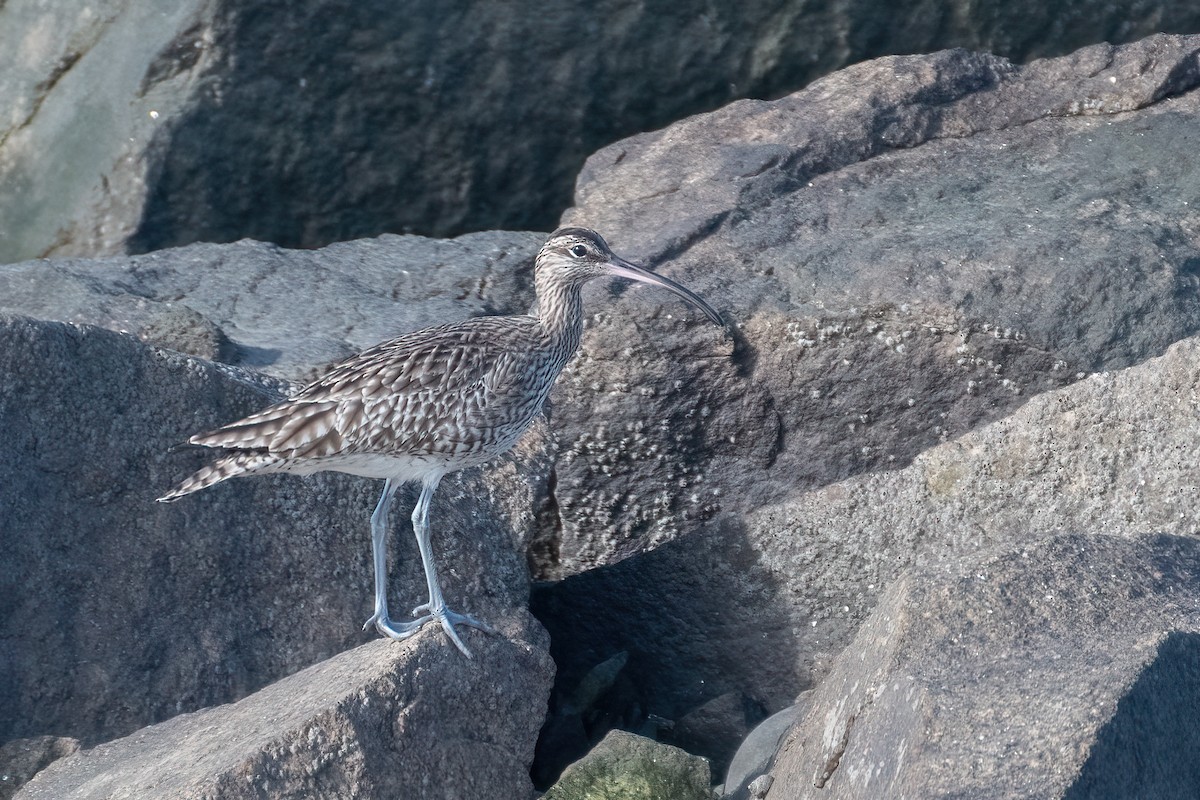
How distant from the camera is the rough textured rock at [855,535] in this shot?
5656 millimetres

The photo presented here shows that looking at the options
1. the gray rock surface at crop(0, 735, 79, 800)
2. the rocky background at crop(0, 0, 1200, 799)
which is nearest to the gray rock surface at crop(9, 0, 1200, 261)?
the rocky background at crop(0, 0, 1200, 799)

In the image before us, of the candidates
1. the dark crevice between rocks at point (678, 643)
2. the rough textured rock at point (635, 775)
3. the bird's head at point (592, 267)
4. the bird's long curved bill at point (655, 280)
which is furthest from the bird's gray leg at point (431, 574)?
the bird's long curved bill at point (655, 280)

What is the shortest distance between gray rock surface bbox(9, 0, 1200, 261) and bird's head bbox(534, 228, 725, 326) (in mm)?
2898

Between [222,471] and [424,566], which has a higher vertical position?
[222,471]

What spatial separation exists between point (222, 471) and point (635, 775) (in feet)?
5.80

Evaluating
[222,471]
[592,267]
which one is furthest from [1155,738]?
[592,267]

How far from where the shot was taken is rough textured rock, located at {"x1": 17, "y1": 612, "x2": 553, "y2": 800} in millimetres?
4266

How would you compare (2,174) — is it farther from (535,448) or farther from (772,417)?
(772,417)

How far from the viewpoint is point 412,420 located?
18.3ft

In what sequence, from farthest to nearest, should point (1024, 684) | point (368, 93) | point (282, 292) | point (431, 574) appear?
point (368, 93), point (282, 292), point (431, 574), point (1024, 684)

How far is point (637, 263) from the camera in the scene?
6.92m

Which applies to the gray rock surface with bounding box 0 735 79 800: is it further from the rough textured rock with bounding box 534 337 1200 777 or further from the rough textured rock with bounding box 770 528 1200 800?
the rough textured rock with bounding box 770 528 1200 800

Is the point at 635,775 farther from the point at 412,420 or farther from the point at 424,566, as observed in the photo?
the point at 412,420

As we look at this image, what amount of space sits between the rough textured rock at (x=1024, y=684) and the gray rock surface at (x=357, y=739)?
95 centimetres
